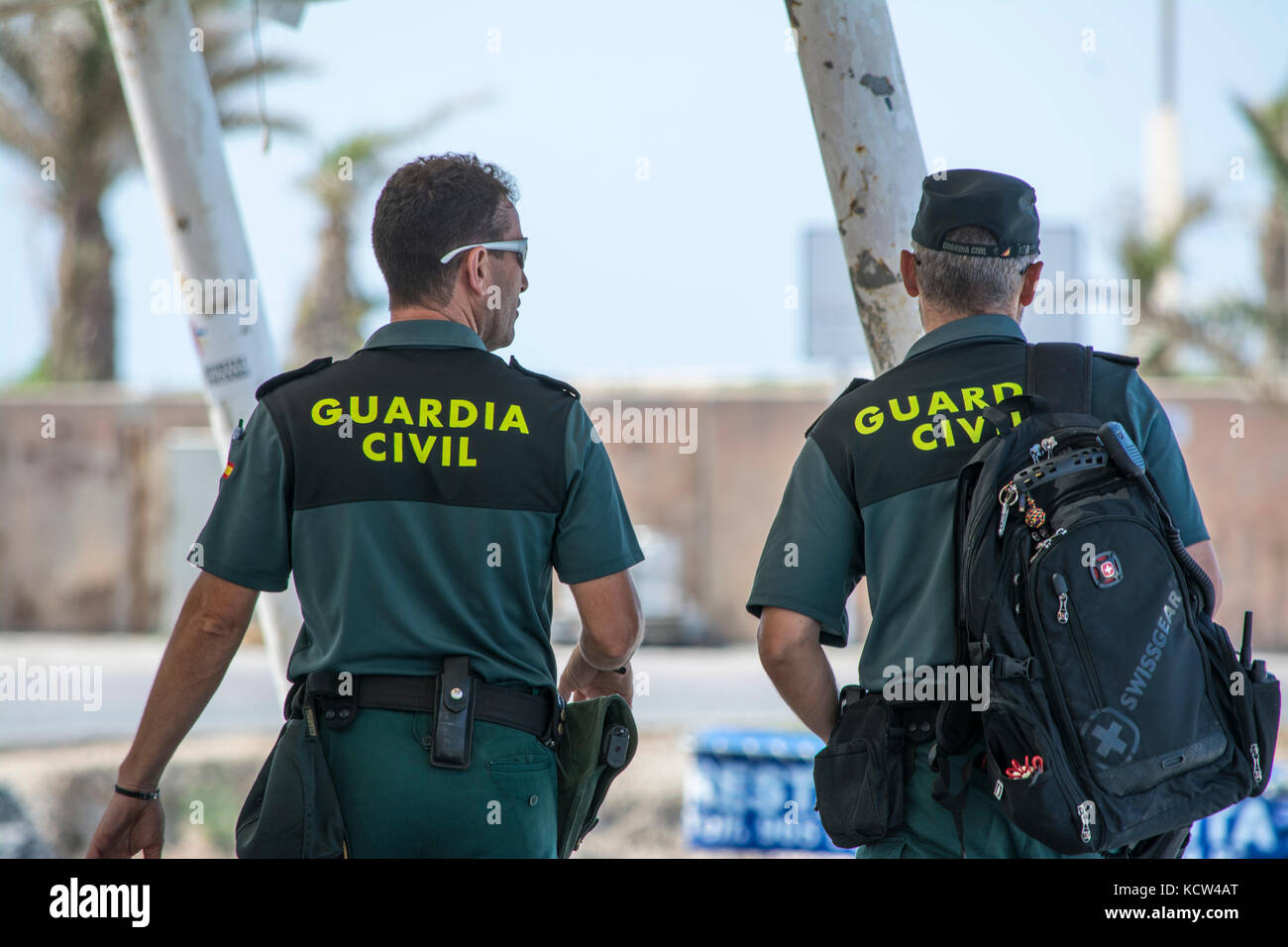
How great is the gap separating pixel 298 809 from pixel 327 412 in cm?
64

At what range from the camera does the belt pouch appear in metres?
2.18

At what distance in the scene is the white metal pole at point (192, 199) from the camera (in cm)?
397

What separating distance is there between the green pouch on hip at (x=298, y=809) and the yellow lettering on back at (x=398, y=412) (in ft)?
1.63

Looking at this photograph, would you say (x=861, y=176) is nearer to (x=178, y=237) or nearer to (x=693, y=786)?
(x=178, y=237)

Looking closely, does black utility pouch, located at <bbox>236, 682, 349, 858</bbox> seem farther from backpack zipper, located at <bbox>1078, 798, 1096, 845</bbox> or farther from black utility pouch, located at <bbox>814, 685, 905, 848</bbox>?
backpack zipper, located at <bbox>1078, 798, 1096, 845</bbox>

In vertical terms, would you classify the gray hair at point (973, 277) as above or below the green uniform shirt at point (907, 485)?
above

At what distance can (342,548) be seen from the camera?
2221mm

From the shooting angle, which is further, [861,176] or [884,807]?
[861,176]

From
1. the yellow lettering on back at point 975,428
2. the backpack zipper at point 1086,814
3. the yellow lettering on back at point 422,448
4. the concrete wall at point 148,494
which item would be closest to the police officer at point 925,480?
the yellow lettering on back at point 975,428

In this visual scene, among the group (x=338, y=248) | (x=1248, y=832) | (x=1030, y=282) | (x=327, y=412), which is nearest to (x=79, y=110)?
(x=338, y=248)

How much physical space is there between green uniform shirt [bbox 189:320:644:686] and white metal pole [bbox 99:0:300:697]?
1745 millimetres

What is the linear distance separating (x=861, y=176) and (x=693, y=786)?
8736 mm

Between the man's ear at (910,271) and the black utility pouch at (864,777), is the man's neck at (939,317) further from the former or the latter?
the black utility pouch at (864,777)

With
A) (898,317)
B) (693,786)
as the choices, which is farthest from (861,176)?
(693,786)
